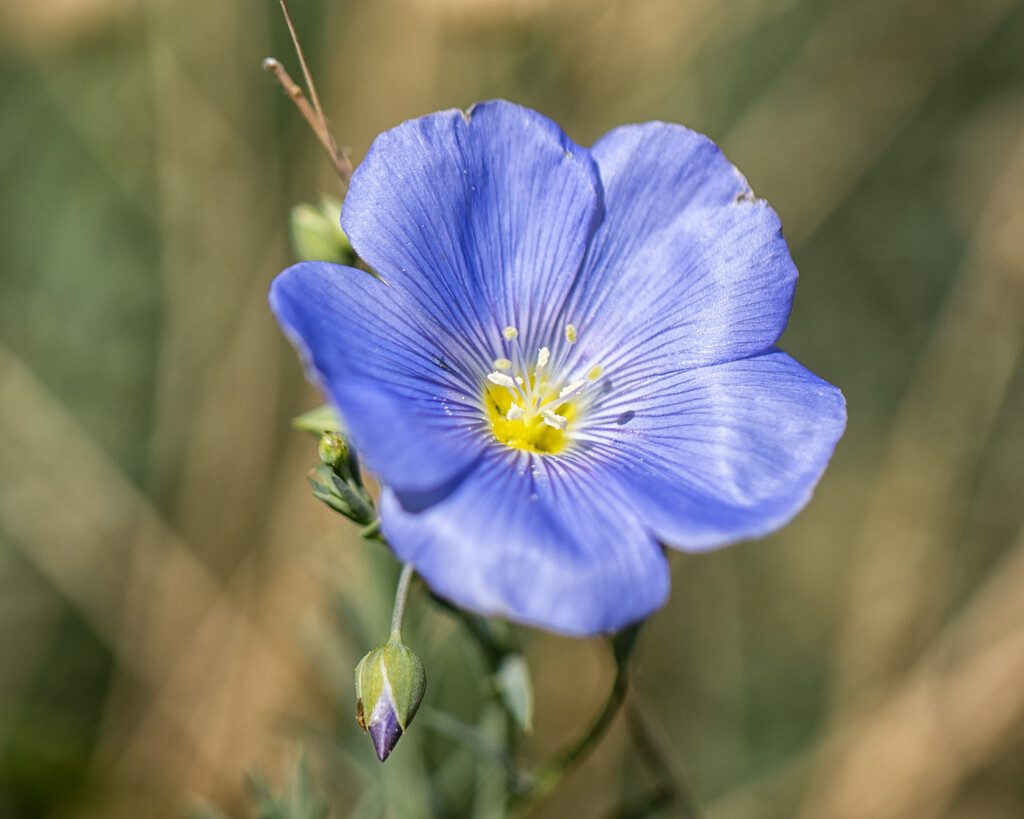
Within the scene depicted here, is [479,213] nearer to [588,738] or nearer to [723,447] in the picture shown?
[723,447]

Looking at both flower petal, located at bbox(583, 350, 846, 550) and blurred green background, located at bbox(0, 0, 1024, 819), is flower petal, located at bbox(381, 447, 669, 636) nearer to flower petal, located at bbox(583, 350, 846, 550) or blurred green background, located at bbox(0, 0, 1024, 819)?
flower petal, located at bbox(583, 350, 846, 550)

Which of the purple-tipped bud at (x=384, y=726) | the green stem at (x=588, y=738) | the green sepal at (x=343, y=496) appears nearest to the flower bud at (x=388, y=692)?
the purple-tipped bud at (x=384, y=726)

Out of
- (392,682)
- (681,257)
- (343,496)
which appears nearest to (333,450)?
(343,496)

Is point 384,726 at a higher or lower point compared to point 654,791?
higher

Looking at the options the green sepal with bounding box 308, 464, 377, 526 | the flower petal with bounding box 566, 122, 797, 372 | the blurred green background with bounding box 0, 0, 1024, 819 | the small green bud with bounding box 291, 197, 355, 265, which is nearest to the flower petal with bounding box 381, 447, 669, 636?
the green sepal with bounding box 308, 464, 377, 526

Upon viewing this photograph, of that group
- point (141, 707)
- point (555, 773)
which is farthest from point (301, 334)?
point (141, 707)

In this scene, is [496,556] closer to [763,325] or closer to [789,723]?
[763,325]

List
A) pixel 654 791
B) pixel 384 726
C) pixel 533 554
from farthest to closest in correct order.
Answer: pixel 654 791
pixel 384 726
pixel 533 554

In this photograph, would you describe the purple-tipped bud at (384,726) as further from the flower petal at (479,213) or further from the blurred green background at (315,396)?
the blurred green background at (315,396)
